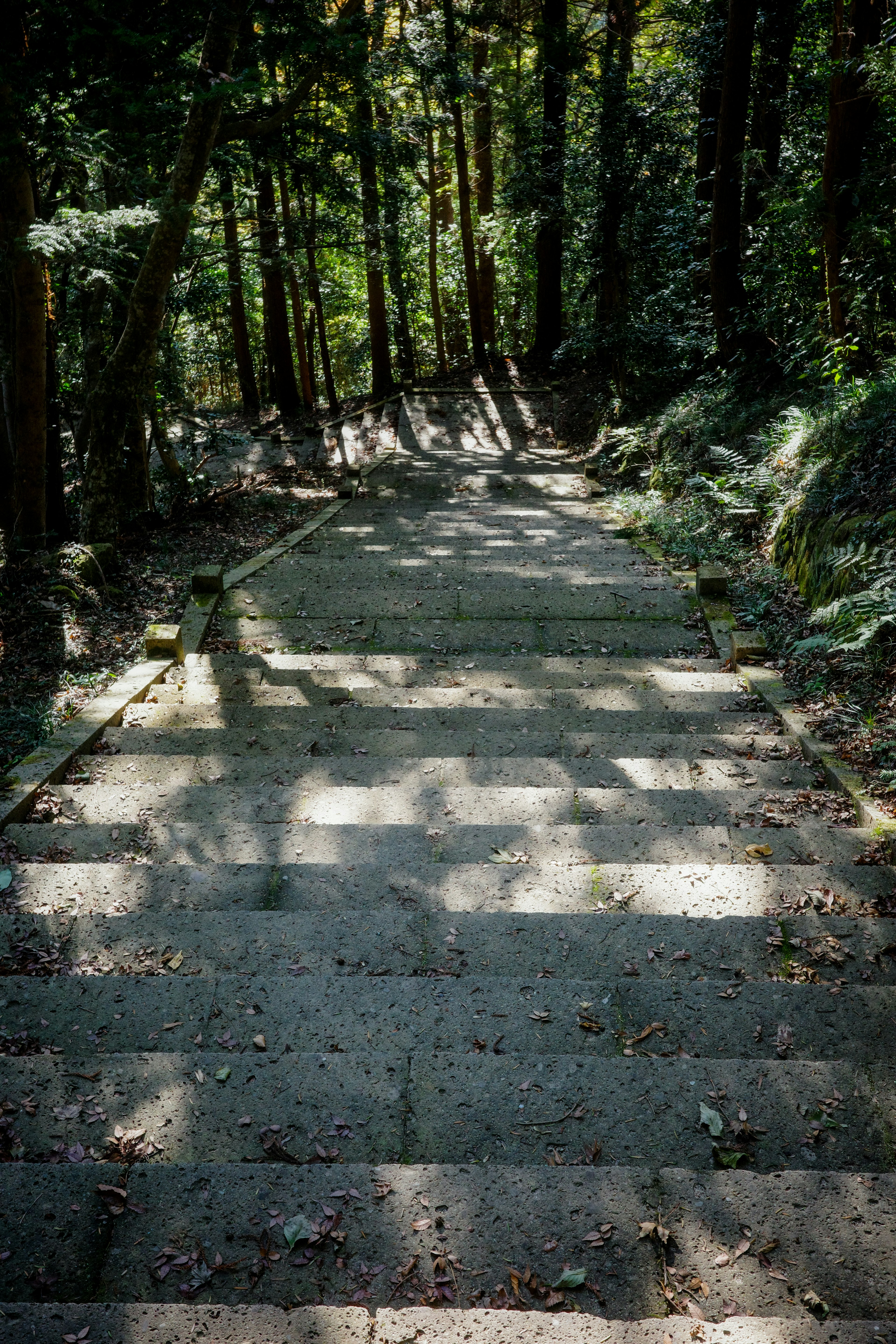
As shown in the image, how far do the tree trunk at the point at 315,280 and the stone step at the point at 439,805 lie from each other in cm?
1098

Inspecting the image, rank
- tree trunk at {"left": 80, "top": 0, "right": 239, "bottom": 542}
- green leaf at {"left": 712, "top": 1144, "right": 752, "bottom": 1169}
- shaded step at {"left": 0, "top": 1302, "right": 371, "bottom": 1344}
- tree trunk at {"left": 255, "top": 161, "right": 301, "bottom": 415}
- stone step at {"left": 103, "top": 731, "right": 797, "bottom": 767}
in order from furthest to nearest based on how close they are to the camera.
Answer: tree trunk at {"left": 255, "top": 161, "right": 301, "bottom": 415}
tree trunk at {"left": 80, "top": 0, "right": 239, "bottom": 542}
stone step at {"left": 103, "top": 731, "right": 797, "bottom": 767}
green leaf at {"left": 712, "top": 1144, "right": 752, "bottom": 1169}
shaded step at {"left": 0, "top": 1302, "right": 371, "bottom": 1344}

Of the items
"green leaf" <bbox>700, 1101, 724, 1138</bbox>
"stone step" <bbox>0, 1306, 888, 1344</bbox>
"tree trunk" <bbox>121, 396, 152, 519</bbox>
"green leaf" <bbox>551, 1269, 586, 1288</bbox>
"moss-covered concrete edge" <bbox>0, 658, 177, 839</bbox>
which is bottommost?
"green leaf" <bbox>700, 1101, 724, 1138</bbox>

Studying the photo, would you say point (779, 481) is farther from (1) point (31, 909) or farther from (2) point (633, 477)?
(1) point (31, 909)

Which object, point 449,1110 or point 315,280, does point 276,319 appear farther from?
point 449,1110

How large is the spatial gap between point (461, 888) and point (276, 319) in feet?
56.1

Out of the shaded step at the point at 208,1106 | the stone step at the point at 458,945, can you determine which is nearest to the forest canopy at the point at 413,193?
the stone step at the point at 458,945

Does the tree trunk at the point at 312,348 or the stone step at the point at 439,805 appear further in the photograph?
the tree trunk at the point at 312,348

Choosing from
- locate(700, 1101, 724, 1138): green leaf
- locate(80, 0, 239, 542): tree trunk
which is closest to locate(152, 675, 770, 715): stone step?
locate(700, 1101, 724, 1138): green leaf

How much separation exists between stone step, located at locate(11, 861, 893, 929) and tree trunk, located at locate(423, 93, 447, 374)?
54.5 ft

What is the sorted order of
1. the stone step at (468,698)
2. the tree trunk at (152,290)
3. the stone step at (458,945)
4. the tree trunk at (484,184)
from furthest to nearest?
the tree trunk at (484,184) < the tree trunk at (152,290) < the stone step at (468,698) < the stone step at (458,945)

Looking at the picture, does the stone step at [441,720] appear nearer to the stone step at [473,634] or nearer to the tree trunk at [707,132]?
the stone step at [473,634]

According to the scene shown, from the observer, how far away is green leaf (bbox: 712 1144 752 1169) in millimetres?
1965

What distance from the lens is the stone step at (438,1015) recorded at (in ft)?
7.71

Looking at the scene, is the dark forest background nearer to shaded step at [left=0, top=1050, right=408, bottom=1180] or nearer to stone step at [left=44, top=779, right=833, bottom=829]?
stone step at [left=44, top=779, right=833, bottom=829]
